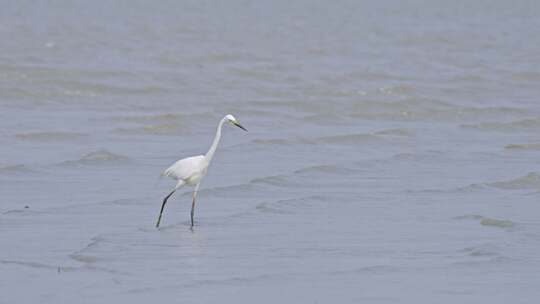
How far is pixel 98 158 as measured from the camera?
1320 centimetres

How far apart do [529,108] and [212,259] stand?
11.4m

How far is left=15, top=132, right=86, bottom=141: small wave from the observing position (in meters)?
14.5

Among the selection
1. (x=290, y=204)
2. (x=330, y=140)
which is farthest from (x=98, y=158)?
(x=330, y=140)

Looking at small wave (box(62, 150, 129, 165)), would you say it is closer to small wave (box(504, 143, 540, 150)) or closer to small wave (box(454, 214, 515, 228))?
small wave (box(454, 214, 515, 228))

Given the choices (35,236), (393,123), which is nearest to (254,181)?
(35,236)

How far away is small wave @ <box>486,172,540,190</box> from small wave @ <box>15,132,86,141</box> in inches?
196

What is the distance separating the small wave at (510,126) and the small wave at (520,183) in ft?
14.4

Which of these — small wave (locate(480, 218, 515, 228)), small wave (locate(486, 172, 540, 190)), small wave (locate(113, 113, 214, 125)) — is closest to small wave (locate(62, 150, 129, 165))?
small wave (locate(113, 113, 214, 125))

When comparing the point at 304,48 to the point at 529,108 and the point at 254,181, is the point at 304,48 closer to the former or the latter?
the point at 529,108

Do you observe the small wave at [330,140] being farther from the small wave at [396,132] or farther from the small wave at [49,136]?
the small wave at [49,136]

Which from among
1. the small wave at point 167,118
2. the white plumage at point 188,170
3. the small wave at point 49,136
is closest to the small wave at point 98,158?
the small wave at point 49,136

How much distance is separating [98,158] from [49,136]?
1701mm

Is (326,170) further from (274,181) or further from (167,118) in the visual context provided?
(167,118)

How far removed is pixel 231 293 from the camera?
7.63 m
